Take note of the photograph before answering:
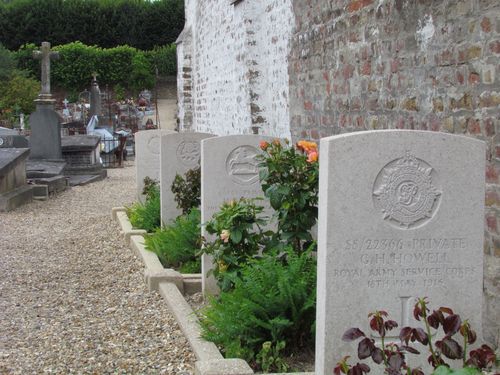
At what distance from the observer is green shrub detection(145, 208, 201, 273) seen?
705 centimetres

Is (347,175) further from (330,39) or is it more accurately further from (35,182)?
(35,182)

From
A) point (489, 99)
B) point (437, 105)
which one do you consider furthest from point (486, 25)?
point (437, 105)

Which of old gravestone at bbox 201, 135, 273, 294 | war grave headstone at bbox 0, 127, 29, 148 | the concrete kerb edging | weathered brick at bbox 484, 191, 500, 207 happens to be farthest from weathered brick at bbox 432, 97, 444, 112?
war grave headstone at bbox 0, 127, 29, 148

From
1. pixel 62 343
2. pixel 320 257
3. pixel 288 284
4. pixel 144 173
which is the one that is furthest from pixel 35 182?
pixel 320 257

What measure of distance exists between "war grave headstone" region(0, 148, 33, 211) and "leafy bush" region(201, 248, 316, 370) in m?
7.81

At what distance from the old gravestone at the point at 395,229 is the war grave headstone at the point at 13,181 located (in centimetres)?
914

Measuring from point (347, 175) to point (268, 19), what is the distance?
7.10 m

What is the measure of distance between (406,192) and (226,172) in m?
2.72

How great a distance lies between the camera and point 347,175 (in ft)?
11.1

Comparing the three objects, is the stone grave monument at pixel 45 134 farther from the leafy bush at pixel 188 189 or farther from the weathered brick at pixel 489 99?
the weathered brick at pixel 489 99

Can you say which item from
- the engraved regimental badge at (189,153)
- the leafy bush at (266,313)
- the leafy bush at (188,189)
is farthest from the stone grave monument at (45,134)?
the leafy bush at (266,313)

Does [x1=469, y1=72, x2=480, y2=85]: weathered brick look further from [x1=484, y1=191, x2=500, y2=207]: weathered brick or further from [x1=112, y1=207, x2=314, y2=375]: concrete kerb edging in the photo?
[x1=112, y1=207, x2=314, y2=375]: concrete kerb edging

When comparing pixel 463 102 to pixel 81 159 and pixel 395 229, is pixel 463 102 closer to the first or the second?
pixel 395 229

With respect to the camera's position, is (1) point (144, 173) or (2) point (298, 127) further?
(1) point (144, 173)
